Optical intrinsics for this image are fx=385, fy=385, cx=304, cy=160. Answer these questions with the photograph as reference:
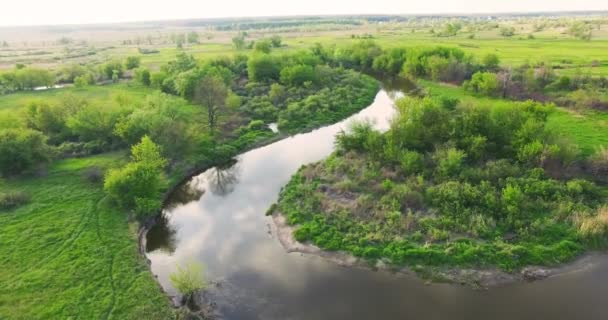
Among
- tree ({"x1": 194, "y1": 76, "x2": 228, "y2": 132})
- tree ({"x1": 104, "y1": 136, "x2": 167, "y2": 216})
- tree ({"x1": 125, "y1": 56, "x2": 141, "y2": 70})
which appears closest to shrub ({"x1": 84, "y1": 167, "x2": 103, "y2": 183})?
tree ({"x1": 104, "y1": 136, "x2": 167, "y2": 216})

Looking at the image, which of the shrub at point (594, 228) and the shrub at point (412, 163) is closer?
the shrub at point (594, 228)

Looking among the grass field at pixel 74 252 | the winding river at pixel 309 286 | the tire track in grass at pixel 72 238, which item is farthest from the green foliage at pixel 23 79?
the winding river at pixel 309 286

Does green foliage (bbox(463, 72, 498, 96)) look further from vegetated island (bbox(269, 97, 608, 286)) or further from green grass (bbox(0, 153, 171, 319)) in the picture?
green grass (bbox(0, 153, 171, 319))

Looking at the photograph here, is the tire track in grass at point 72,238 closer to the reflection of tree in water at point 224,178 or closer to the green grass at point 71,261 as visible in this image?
the green grass at point 71,261

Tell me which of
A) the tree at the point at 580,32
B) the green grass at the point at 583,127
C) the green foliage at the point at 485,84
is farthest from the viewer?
the tree at the point at 580,32

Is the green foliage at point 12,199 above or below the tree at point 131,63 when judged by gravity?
below

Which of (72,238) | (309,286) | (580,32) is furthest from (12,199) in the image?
(580,32)
